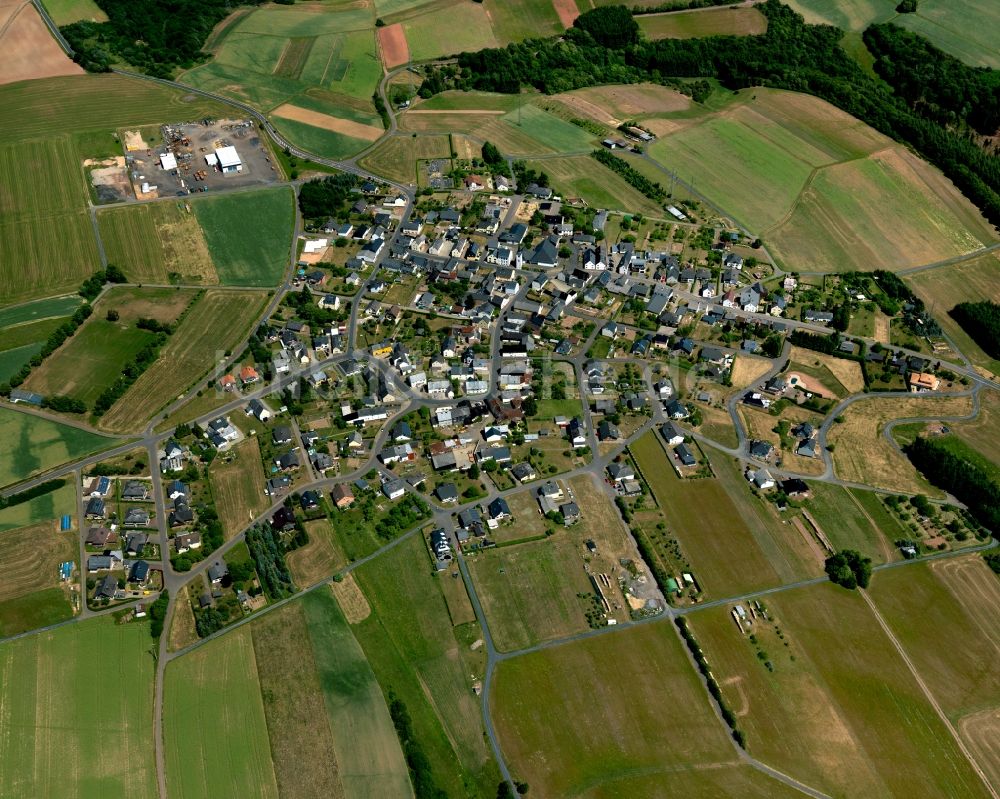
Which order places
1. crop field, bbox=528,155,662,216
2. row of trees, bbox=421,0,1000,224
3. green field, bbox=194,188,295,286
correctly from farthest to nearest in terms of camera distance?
row of trees, bbox=421,0,1000,224 < crop field, bbox=528,155,662,216 < green field, bbox=194,188,295,286

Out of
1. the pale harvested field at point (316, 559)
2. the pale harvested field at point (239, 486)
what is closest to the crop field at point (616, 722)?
the pale harvested field at point (316, 559)

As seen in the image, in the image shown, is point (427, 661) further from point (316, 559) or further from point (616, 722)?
point (616, 722)

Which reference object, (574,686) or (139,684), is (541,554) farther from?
(139,684)

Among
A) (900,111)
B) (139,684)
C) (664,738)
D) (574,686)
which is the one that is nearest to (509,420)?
(574,686)

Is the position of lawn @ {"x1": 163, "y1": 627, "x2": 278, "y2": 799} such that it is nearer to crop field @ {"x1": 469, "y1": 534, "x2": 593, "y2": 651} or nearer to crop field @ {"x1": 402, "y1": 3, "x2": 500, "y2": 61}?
crop field @ {"x1": 469, "y1": 534, "x2": 593, "y2": 651}

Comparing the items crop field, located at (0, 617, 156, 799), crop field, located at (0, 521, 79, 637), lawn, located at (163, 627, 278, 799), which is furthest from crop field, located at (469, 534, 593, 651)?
crop field, located at (0, 521, 79, 637)

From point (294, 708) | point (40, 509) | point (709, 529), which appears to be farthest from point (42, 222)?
point (709, 529)
